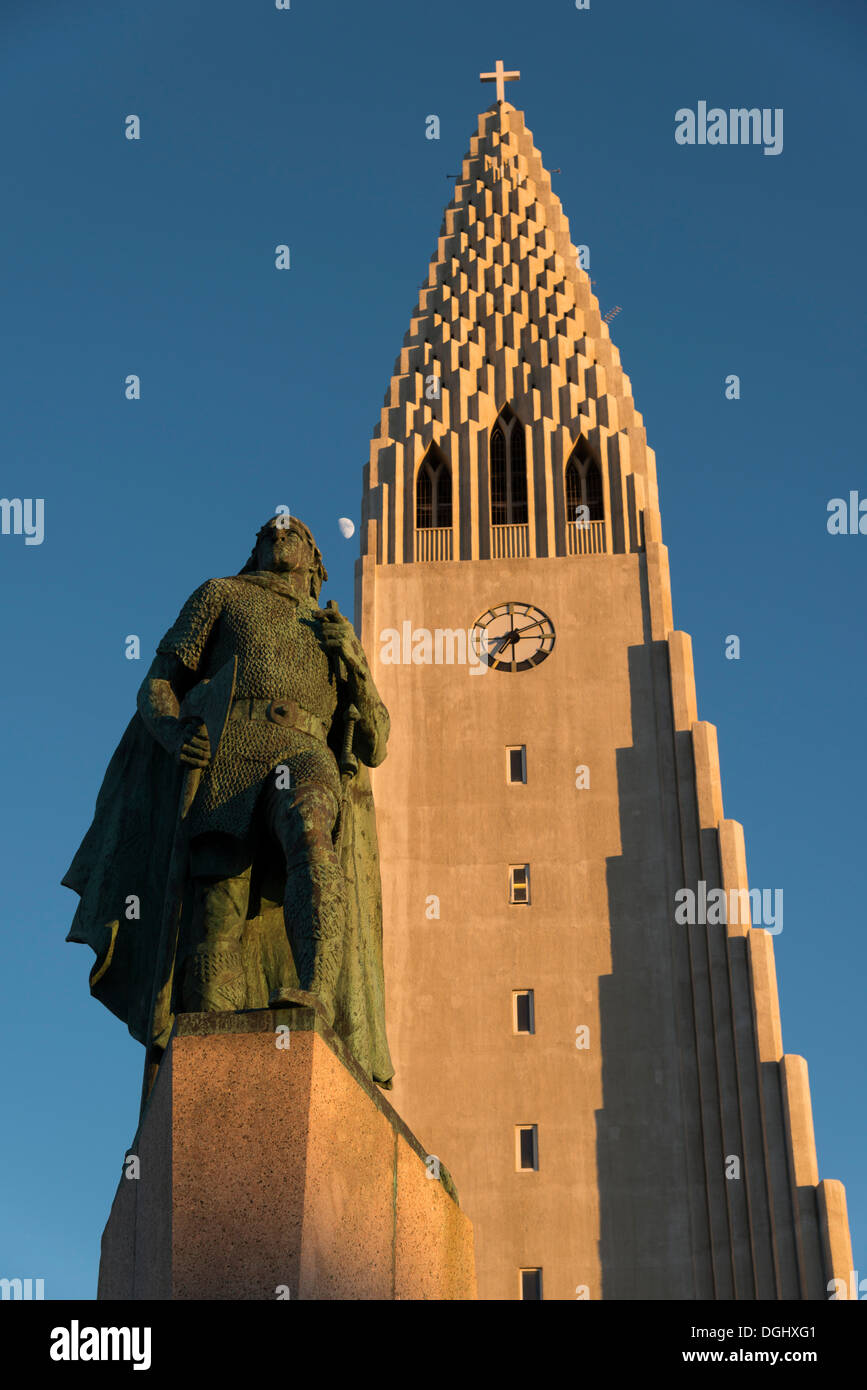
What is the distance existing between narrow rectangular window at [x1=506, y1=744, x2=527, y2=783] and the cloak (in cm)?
3728

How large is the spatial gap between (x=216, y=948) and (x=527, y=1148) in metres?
35.4

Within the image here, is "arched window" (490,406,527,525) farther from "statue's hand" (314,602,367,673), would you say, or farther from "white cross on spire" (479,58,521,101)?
"statue's hand" (314,602,367,673)

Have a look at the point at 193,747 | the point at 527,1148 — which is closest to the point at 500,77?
the point at 527,1148

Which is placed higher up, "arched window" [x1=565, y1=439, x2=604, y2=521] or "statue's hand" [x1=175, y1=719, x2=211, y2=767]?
"arched window" [x1=565, y1=439, x2=604, y2=521]

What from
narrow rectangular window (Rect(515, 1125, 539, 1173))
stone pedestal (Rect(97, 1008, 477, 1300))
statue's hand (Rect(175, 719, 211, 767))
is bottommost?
stone pedestal (Rect(97, 1008, 477, 1300))

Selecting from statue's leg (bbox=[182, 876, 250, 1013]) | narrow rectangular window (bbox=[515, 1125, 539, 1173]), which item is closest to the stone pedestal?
statue's leg (bbox=[182, 876, 250, 1013])

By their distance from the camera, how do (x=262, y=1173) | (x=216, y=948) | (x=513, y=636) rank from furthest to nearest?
1. (x=513, y=636)
2. (x=216, y=948)
3. (x=262, y=1173)

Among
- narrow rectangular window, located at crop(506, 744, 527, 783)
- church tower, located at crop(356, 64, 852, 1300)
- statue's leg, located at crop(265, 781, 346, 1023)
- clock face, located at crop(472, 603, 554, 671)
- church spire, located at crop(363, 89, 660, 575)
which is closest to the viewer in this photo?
statue's leg, located at crop(265, 781, 346, 1023)

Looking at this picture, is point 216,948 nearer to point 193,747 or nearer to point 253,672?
point 193,747

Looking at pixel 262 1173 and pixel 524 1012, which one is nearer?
pixel 262 1173

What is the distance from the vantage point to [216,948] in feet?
33.5

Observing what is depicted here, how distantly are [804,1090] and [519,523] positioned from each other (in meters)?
17.8

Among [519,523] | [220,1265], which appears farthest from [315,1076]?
[519,523]

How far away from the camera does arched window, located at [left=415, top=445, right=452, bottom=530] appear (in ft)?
177
